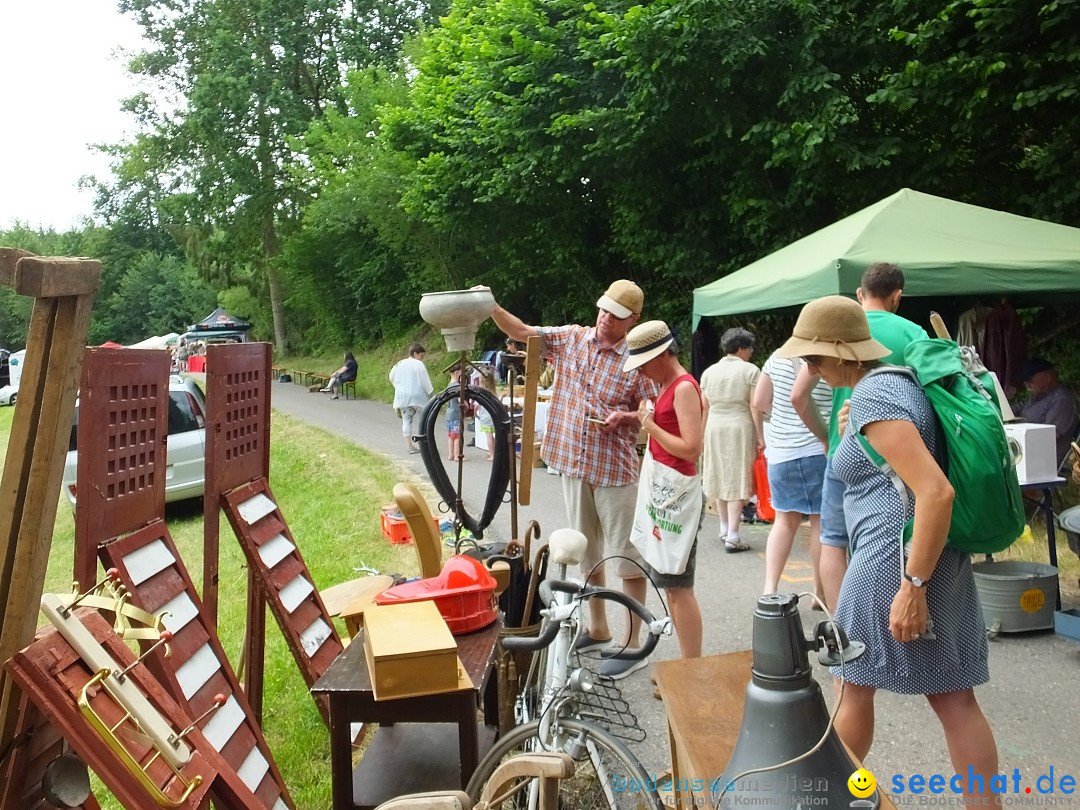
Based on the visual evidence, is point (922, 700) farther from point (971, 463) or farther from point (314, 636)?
point (314, 636)

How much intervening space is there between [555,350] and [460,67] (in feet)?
48.0

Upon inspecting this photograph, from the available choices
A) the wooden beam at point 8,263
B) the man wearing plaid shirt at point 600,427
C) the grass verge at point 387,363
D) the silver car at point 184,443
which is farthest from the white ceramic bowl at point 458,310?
the grass verge at point 387,363

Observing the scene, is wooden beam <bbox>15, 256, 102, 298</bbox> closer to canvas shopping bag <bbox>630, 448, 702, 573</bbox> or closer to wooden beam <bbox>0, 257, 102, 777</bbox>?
wooden beam <bbox>0, 257, 102, 777</bbox>

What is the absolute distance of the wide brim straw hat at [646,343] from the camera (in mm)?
3752

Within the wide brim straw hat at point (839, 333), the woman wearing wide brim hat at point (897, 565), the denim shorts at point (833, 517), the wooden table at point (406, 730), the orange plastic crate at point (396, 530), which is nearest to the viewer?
the woman wearing wide brim hat at point (897, 565)

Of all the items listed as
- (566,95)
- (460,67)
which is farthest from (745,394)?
(460,67)

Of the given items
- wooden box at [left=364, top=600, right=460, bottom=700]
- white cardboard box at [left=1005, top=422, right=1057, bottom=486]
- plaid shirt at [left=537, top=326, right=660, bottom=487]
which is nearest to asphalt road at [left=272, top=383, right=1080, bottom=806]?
white cardboard box at [left=1005, top=422, right=1057, bottom=486]

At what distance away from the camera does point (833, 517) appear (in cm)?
399

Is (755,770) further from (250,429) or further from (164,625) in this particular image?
(250,429)

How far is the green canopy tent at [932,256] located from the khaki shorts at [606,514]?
8.85 feet

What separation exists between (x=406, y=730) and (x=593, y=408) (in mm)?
1746

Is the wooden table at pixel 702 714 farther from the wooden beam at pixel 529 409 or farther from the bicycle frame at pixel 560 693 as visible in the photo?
the wooden beam at pixel 529 409

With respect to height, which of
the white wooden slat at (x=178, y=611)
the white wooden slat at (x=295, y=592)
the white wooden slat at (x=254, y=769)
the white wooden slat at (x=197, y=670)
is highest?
the white wooden slat at (x=178, y=611)

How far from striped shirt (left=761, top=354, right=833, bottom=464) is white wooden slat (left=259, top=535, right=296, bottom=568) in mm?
2727
